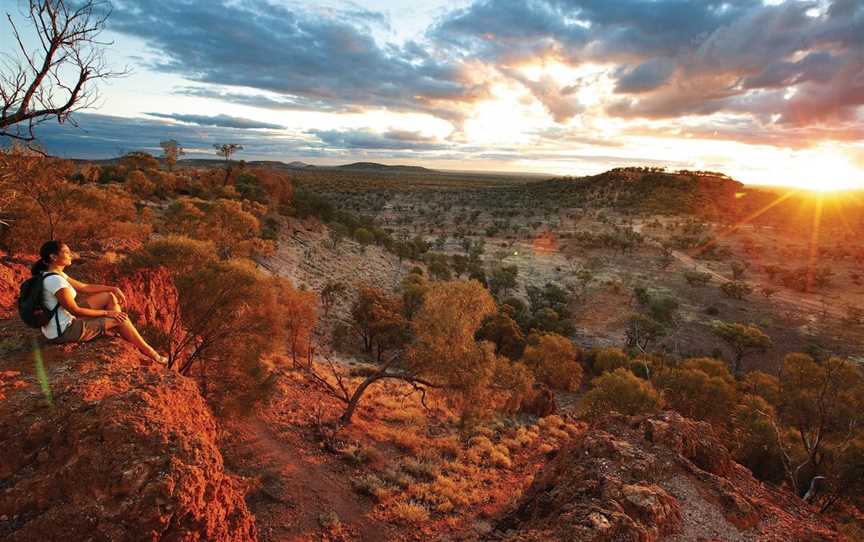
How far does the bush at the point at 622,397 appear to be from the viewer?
65.7ft

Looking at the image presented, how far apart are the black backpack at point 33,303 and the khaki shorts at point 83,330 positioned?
1.31 feet

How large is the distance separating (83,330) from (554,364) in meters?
24.8

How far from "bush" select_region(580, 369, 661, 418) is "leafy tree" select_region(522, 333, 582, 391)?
5.81 m

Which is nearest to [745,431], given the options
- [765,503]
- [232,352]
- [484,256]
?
[765,503]

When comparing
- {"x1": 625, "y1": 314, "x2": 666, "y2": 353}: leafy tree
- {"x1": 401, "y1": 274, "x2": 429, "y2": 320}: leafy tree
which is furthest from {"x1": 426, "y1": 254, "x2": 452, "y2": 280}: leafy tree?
{"x1": 625, "y1": 314, "x2": 666, "y2": 353}: leafy tree

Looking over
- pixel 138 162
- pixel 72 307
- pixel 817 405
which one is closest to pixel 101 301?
pixel 72 307

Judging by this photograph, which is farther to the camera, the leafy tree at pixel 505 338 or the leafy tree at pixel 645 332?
the leafy tree at pixel 645 332

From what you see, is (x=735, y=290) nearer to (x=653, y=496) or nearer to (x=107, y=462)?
(x=653, y=496)

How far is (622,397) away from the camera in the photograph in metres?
20.2

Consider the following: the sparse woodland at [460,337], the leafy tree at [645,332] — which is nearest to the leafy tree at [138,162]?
the sparse woodland at [460,337]

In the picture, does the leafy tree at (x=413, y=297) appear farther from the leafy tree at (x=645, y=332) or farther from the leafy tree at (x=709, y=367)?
the leafy tree at (x=645, y=332)

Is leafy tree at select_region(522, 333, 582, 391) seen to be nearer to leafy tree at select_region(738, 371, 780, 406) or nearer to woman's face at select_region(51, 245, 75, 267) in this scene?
leafy tree at select_region(738, 371, 780, 406)

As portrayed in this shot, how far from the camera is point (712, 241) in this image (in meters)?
65.2

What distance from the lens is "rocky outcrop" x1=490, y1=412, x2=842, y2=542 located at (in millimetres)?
6562
